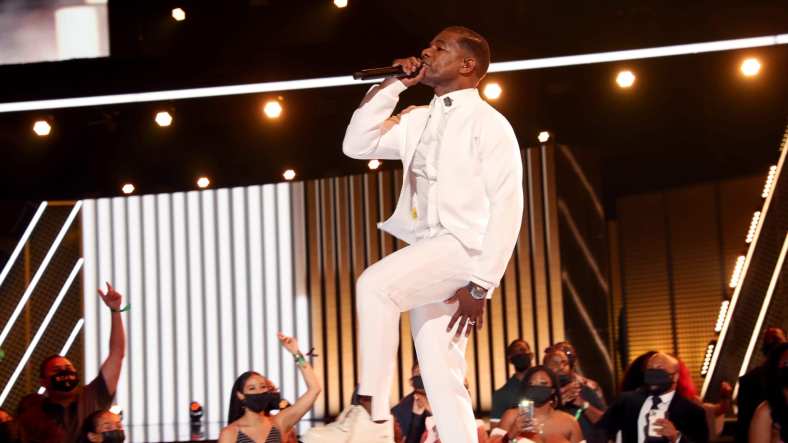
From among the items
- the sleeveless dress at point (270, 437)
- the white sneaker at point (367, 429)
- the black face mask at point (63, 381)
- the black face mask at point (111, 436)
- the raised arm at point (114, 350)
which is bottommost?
the sleeveless dress at point (270, 437)

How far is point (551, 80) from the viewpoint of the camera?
6691mm

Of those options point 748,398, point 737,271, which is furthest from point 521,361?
point 737,271

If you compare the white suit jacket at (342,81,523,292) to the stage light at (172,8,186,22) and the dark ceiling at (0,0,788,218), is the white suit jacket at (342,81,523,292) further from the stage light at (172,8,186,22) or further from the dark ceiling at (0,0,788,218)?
the stage light at (172,8,186,22)

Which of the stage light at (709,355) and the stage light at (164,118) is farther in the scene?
the stage light at (709,355)

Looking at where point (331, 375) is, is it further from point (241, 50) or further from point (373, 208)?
point (241, 50)

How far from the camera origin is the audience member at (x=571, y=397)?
5.75m

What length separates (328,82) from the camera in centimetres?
657

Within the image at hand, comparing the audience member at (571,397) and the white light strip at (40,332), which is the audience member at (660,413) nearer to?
the audience member at (571,397)

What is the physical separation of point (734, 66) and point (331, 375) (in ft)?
22.0

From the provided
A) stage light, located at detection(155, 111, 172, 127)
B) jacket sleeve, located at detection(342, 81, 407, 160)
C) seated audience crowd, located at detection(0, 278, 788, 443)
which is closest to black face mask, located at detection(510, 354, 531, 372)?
seated audience crowd, located at detection(0, 278, 788, 443)

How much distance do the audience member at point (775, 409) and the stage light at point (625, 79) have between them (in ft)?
7.91

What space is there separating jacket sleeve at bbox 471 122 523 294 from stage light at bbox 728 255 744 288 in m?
A: 7.77

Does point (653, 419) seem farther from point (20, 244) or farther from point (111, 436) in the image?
point (20, 244)

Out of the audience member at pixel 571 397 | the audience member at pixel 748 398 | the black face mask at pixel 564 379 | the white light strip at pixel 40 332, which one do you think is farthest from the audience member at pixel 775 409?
the white light strip at pixel 40 332
